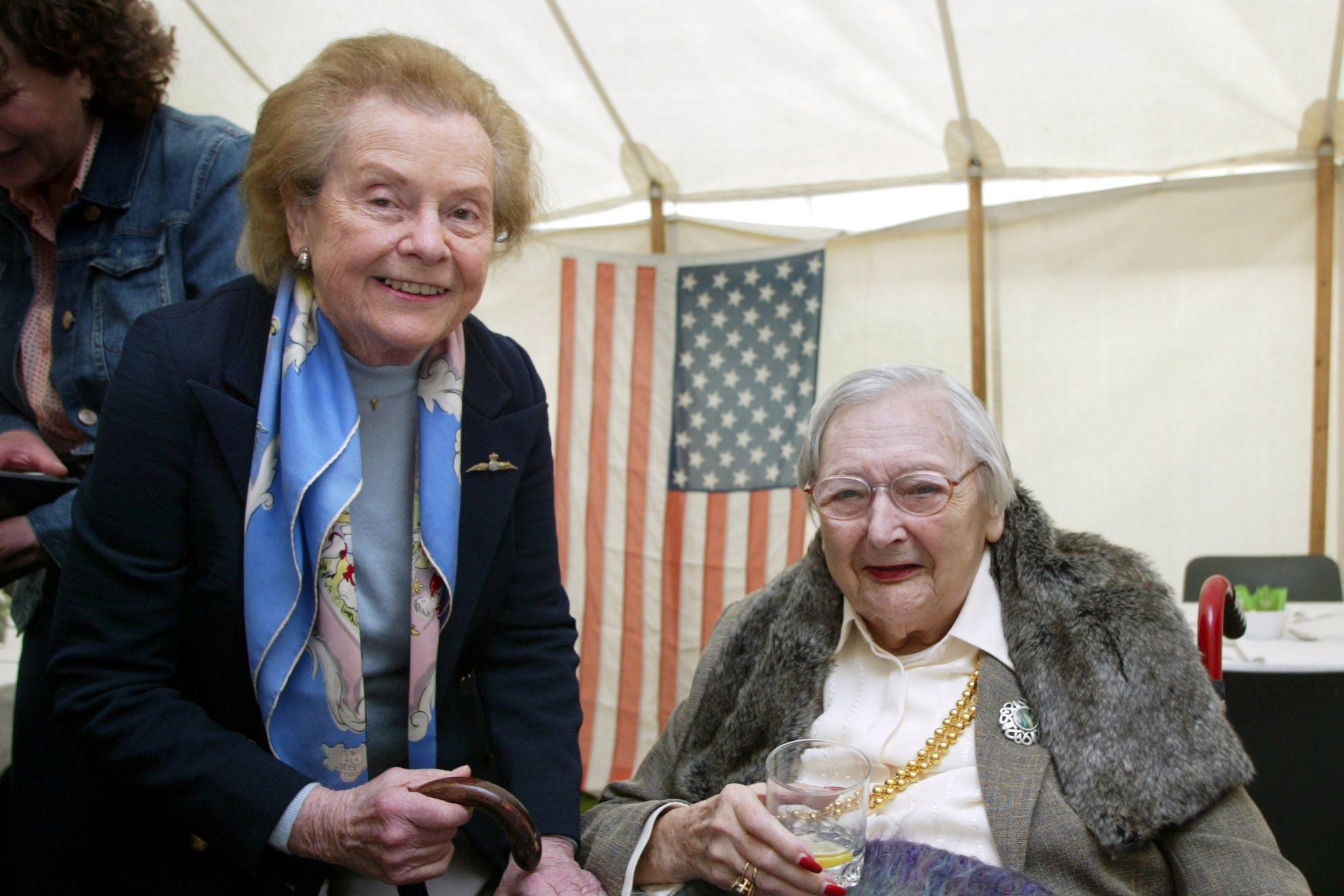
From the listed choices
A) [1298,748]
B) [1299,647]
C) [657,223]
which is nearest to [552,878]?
[1298,748]

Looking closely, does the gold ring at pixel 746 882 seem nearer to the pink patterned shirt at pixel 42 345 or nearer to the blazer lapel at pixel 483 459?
the blazer lapel at pixel 483 459

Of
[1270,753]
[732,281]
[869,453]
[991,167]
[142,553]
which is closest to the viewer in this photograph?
→ [142,553]

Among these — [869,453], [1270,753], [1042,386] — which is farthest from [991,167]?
[869,453]

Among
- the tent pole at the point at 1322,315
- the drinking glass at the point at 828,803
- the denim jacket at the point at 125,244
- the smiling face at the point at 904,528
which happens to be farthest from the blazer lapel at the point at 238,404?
the tent pole at the point at 1322,315

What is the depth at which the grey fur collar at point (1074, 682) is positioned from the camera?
5.18 ft

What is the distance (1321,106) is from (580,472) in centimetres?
382

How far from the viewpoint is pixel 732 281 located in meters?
5.32

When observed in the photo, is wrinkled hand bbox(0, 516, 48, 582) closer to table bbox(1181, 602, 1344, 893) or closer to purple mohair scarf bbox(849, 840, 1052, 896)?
purple mohair scarf bbox(849, 840, 1052, 896)

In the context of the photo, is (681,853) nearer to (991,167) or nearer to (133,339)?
(133,339)

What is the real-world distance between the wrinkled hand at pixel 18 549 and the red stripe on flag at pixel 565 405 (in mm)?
3856

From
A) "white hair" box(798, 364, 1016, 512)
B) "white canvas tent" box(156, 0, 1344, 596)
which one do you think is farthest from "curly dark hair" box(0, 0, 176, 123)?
"white canvas tent" box(156, 0, 1344, 596)

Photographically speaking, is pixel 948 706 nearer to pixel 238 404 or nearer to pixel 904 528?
pixel 904 528

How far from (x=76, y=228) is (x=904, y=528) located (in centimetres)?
156

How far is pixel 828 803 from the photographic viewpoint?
1.42 metres
